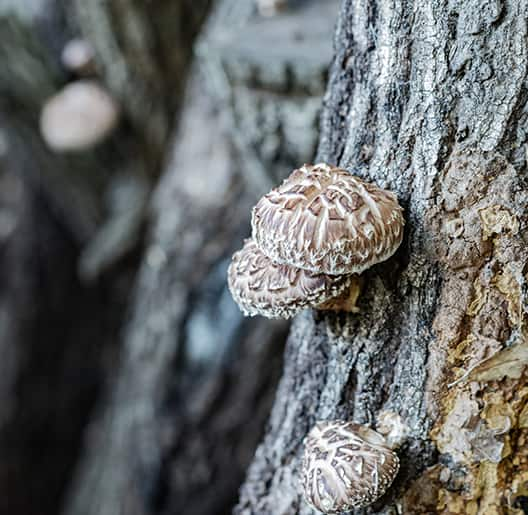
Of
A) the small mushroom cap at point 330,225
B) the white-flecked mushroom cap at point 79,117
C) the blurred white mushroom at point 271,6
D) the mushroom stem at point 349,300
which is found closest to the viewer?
the small mushroom cap at point 330,225

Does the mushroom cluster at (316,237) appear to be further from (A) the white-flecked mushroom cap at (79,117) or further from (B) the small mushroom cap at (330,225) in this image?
(A) the white-flecked mushroom cap at (79,117)

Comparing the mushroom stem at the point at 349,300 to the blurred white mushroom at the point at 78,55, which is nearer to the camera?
the mushroom stem at the point at 349,300

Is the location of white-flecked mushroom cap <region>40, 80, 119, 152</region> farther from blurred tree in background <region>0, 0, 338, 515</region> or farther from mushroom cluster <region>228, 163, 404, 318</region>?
mushroom cluster <region>228, 163, 404, 318</region>

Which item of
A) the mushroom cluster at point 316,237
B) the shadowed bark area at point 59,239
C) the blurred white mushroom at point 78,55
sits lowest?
the shadowed bark area at point 59,239

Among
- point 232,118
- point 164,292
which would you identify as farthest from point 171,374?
point 232,118

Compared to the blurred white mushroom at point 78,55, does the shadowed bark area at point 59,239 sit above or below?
below

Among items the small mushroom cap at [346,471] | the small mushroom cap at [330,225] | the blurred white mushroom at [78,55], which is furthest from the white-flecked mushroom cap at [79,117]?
the small mushroom cap at [346,471]

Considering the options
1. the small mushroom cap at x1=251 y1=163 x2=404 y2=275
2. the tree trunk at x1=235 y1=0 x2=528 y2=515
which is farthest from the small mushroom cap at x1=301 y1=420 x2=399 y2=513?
the small mushroom cap at x1=251 y1=163 x2=404 y2=275

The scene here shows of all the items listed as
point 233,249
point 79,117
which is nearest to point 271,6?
point 233,249
